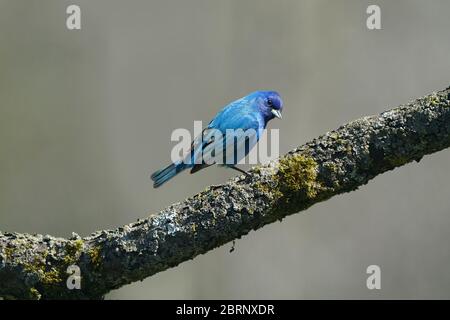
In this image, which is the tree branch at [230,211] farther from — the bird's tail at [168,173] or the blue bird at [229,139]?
the bird's tail at [168,173]

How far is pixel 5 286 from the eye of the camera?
2215 mm

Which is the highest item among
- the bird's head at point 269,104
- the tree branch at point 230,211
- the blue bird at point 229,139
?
the bird's head at point 269,104

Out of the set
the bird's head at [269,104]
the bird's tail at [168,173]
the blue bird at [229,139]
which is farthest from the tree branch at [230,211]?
the bird's head at [269,104]

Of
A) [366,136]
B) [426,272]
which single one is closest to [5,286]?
[366,136]

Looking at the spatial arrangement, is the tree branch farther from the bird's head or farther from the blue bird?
the bird's head

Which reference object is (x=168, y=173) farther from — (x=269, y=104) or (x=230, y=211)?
(x=230, y=211)

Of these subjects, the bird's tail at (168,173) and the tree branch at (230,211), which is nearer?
the tree branch at (230,211)

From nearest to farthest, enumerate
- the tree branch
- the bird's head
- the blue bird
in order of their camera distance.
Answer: the tree branch → the blue bird → the bird's head

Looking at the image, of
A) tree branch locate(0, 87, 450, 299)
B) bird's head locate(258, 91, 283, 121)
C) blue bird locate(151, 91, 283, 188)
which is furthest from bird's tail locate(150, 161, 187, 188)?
tree branch locate(0, 87, 450, 299)

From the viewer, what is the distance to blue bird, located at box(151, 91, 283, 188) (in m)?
3.07

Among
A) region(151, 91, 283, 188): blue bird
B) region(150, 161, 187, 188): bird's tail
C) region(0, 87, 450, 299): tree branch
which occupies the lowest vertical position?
region(0, 87, 450, 299): tree branch

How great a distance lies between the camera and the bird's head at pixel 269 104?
11.8ft

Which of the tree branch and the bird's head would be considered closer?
the tree branch

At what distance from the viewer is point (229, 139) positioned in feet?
10.4
